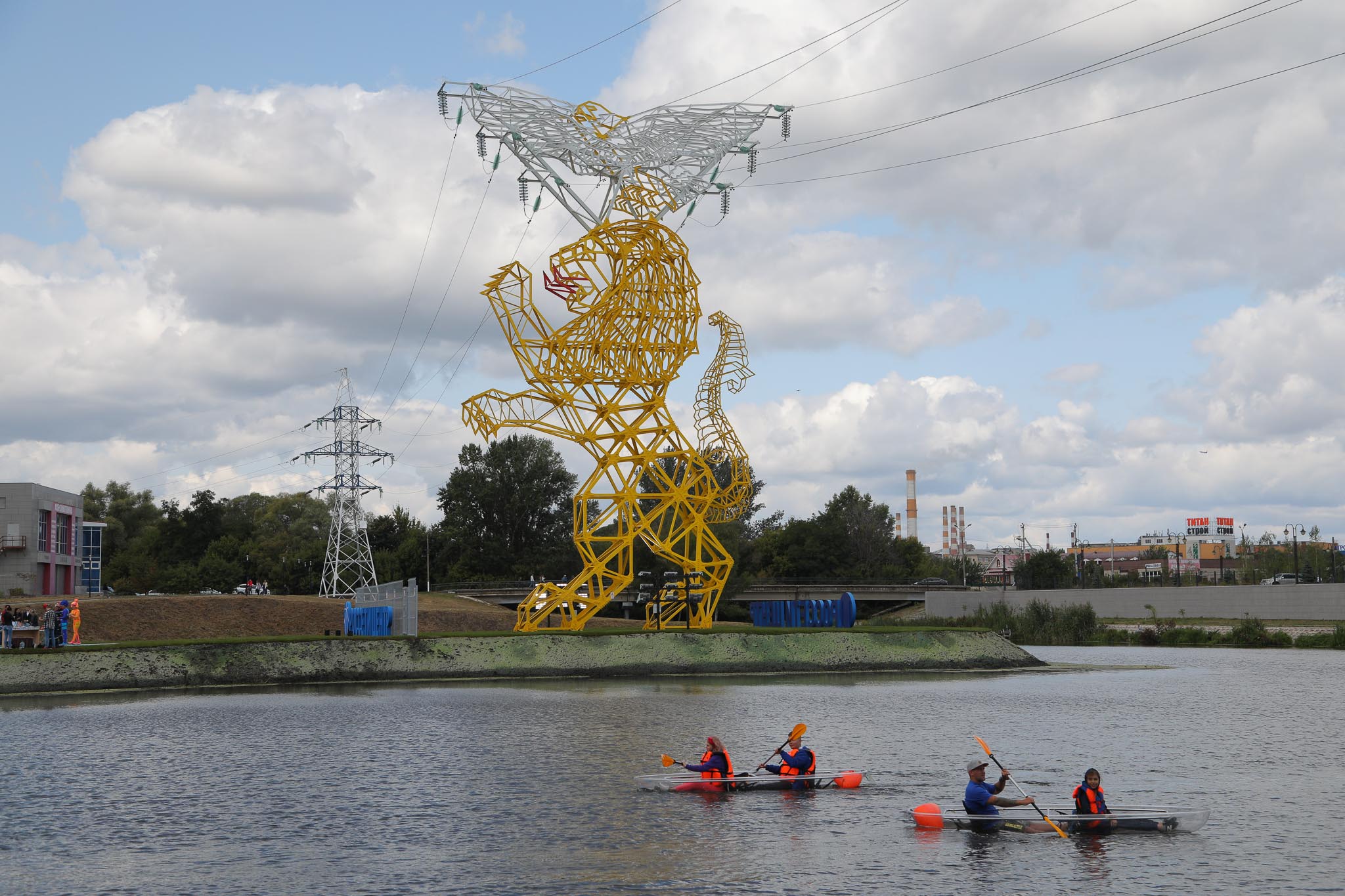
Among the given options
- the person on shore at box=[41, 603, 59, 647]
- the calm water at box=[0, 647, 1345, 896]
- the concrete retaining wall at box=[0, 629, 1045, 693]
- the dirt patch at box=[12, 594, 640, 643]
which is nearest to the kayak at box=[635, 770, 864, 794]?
the calm water at box=[0, 647, 1345, 896]

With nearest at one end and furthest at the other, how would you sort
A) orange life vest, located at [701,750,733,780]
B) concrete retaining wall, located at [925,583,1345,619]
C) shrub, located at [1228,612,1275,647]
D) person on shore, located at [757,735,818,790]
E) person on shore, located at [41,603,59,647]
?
orange life vest, located at [701,750,733,780] < person on shore, located at [757,735,818,790] < person on shore, located at [41,603,59,647] < shrub, located at [1228,612,1275,647] < concrete retaining wall, located at [925,583,1345,619]

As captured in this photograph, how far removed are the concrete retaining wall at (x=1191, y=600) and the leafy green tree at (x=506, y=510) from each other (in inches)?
1460

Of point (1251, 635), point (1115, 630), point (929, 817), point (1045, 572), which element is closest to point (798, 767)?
point (929, 817)

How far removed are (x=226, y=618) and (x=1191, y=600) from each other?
59148mm

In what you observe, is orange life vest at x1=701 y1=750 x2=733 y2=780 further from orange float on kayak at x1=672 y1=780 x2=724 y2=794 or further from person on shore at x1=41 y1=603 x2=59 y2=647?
person on shore at x1=41 y1=603 x2=59 y2=647

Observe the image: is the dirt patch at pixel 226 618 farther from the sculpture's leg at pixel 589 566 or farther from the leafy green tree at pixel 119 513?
the leafy green tree at pixel 119 513

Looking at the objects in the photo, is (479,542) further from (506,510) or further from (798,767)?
(798,767)

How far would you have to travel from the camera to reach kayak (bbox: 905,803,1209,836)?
18.5 metres

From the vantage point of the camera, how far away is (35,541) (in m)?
85.6

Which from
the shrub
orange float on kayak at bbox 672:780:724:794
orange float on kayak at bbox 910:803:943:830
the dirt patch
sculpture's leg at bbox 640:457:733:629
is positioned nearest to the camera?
orange float on kayak at bbox 910:803:943:830

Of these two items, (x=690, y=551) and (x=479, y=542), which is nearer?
(x=690, y=551)

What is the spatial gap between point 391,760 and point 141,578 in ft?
334

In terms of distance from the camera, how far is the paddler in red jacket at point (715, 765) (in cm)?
2177

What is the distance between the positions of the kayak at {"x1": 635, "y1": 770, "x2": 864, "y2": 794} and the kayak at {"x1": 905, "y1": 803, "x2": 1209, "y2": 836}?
304 cm
